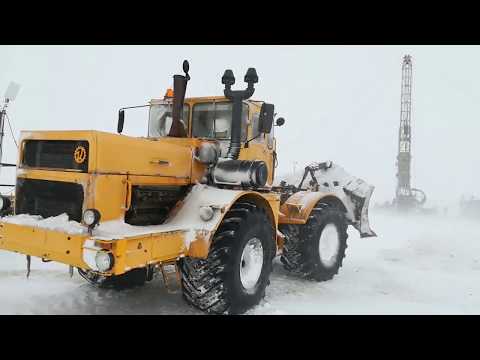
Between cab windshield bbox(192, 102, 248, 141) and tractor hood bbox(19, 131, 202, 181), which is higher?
cab windshield bbox(192, 102, 248, 141)

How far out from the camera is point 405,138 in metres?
22.3

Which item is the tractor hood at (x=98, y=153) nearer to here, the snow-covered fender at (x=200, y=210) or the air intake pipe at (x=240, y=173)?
the snow-covered fender at (x=200, y=210)

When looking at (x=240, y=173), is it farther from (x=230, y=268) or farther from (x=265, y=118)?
(x=230, y=268)

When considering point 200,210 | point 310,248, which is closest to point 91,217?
point 200,210

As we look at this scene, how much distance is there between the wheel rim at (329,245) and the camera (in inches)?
293

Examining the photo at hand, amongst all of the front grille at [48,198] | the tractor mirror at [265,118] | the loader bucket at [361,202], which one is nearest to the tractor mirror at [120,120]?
the front grille at [48,198]

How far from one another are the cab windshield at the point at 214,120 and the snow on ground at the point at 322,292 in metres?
2.30

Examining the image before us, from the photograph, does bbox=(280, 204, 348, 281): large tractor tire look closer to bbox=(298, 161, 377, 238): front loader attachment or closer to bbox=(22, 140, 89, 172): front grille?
bbox=(298, 161, 377, 238): front loader attachment

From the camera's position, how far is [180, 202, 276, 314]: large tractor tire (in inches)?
187

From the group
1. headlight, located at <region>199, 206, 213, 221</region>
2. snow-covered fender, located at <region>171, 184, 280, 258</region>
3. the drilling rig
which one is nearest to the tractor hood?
A: snow-covered fender, located at <region>171, 184, 280, 258</region>

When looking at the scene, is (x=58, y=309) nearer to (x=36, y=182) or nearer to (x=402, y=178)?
(x=36, y=182)

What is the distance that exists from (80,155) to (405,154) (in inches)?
813

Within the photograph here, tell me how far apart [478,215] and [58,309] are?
20.0 metres

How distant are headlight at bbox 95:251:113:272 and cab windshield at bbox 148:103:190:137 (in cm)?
287
